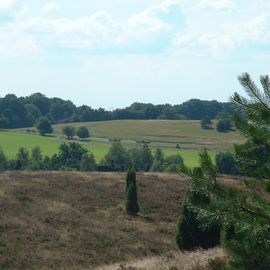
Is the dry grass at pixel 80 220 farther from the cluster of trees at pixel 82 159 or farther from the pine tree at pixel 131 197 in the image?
the cluster of trees at pixel 82 159

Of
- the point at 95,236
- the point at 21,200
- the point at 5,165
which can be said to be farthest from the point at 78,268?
the point at 5,165

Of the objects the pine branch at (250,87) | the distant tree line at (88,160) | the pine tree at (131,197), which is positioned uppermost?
the pine branch at (250,87)

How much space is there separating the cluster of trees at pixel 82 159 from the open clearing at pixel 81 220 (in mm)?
46581

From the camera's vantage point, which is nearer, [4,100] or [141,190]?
[141,190]

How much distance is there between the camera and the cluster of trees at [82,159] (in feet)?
334

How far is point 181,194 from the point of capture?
4888 centimetres

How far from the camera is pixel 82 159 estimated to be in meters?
102

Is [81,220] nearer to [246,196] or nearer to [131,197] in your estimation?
[131,197]

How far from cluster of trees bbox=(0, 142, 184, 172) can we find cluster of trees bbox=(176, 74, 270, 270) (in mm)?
89830

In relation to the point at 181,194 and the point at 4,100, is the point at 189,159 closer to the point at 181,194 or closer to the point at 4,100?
the point at 181,194

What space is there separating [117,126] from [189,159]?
64.3m

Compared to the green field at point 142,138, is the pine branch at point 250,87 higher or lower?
higher

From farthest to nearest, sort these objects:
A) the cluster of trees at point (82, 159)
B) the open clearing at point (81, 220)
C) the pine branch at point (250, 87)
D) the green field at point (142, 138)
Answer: the green field at point (142, 138) < the cluster of trees at point (82, 159) < the open clearing at point (81, 220) < the pine branch at point (250, 87)

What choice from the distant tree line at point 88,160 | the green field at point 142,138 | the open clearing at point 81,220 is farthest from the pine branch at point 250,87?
the green field at point 142,138
